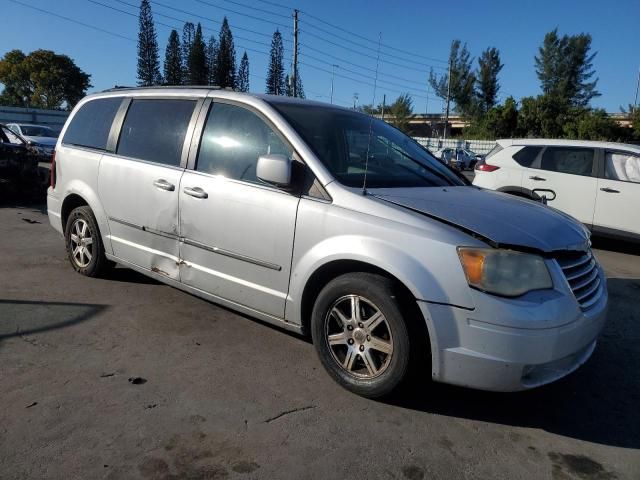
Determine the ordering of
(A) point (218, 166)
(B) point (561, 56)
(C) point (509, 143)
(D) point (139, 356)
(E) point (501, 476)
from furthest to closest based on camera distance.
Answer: (B) point (561, 56), (C) point (509, 143), (A) point (218, 166), (D) point (139, 356), (E) point (501, 476)

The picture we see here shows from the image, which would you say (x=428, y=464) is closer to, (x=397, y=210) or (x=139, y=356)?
(x=397, y=210)

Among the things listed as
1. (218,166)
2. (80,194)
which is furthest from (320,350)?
(80,194)

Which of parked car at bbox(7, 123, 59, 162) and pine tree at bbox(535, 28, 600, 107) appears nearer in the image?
parked car at bbox(7, 123, 59, 162)

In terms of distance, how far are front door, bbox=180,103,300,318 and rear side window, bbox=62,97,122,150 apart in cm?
148

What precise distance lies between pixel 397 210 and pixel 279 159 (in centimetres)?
83

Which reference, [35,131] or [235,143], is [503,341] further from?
[35,131]

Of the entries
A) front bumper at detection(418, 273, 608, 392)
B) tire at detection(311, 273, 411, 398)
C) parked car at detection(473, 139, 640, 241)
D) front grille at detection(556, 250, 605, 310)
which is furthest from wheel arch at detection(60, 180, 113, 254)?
parked car at detection(473, 139, 640, 241)

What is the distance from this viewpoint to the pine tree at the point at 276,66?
53.4 metres

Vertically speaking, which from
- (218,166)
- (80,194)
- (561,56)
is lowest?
(80,194)

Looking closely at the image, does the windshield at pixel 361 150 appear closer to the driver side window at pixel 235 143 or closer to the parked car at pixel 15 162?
the driver side window at pixel 235 143

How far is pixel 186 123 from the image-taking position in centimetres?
432

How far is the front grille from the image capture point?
3055 mm

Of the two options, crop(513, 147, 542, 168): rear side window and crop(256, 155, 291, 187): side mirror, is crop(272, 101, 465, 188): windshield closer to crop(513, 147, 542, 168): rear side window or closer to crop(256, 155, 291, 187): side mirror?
crop(256, 155, 291, 187): side mirror

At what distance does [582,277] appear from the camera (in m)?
3.20
